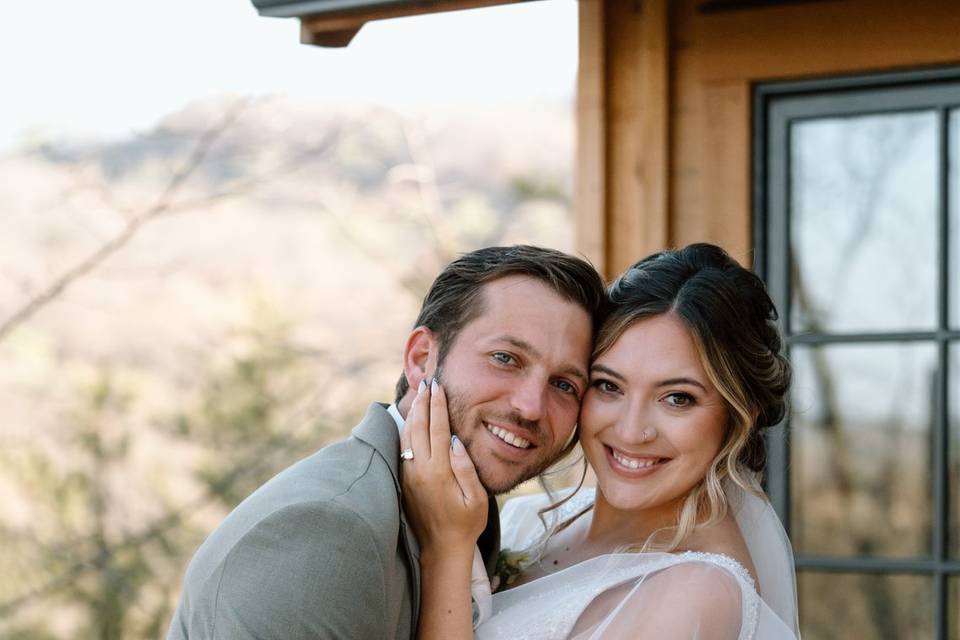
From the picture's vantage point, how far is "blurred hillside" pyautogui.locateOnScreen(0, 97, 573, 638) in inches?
395

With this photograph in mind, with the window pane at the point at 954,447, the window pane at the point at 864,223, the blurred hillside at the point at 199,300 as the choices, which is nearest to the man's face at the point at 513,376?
the window pane at the point at 864,223

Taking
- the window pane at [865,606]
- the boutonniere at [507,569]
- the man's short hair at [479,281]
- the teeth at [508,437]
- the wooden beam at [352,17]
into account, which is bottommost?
the window pane at [865,606]

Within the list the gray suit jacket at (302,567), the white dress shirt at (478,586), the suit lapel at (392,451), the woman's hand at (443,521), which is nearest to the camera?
the gray suit jacket at (302,567)

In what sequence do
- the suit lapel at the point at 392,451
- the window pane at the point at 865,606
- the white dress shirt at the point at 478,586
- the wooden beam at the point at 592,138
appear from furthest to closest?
the wooden beam at the point at 592,138 → the window pane at the point at 865,606 → the white dress shirt at the point at 478,586 → the suit lapel at the point at 392,451

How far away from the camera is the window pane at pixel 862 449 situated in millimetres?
3969

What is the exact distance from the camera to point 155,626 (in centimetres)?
972

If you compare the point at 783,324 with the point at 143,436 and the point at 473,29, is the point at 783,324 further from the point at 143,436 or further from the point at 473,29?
the point at 473,29

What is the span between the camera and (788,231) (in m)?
4.04

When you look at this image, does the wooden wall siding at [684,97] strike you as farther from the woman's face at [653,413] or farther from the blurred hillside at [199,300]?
the blurred hillside at [199,300]

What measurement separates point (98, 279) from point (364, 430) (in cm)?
1189

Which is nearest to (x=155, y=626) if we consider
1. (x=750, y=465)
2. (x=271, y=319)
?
(x=271, y=319)

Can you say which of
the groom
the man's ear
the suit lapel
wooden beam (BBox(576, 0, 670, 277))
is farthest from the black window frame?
the suit lapel

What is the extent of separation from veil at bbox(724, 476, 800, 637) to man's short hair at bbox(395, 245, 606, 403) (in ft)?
1.86

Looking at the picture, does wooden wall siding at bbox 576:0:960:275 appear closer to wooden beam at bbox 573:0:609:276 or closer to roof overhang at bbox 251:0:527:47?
wooden beam at bbox 573:0:609:276
